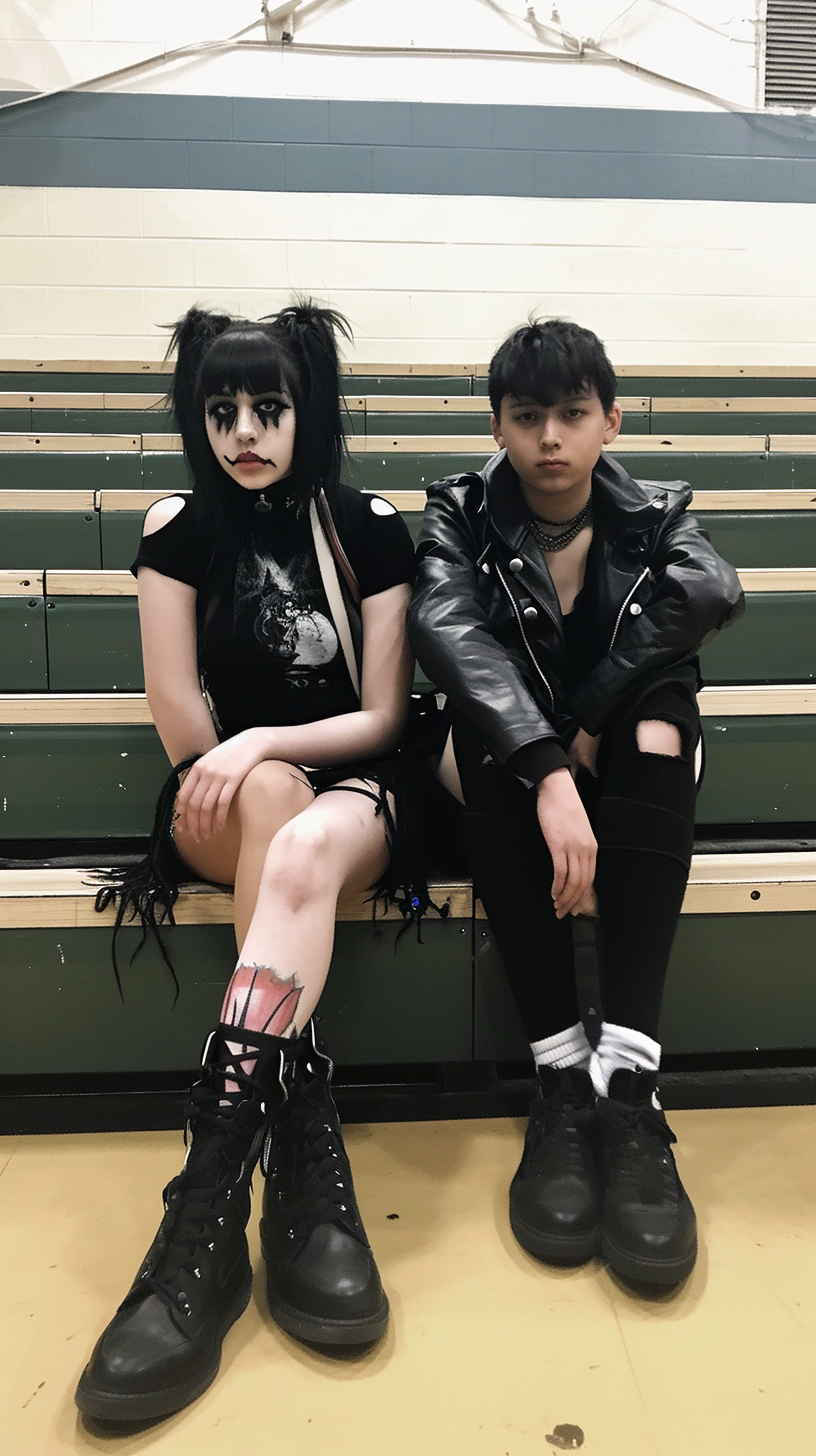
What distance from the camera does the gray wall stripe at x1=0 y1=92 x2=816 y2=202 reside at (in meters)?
3.19

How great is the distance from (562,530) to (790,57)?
3370 mm

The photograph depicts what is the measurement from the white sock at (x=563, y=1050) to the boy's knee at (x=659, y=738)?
28cm

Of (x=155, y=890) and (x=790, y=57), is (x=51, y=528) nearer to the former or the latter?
(x=155, y=890)

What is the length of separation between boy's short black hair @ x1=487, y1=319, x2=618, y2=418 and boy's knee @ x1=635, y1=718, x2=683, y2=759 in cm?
34

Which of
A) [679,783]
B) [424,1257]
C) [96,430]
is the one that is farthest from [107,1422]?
[96,430]

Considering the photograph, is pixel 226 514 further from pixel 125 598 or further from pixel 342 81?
pixel 342 81

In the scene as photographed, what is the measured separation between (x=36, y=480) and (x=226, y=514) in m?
1.30

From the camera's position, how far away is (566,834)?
0.85m

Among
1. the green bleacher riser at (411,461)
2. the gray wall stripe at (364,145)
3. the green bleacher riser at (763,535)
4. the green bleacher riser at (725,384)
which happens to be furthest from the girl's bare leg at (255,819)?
the gray wall stripe at (364,145)

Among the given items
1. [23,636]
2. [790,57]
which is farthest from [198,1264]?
[790,57]

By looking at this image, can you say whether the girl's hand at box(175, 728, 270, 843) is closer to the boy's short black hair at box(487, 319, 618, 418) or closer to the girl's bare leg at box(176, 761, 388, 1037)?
the girl's bare leg at box(176, 761, 388, 1037)

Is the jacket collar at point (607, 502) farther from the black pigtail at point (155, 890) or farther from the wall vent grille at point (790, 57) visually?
the wall vent grille at point (790, 57)

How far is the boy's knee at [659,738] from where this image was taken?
0.89m

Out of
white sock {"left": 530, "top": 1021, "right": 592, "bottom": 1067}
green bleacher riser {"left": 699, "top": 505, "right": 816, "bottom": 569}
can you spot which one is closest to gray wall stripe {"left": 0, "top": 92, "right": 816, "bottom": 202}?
green bleacher riser {"left": 699, "top": 505, "right": 816, "bottom": 569}
